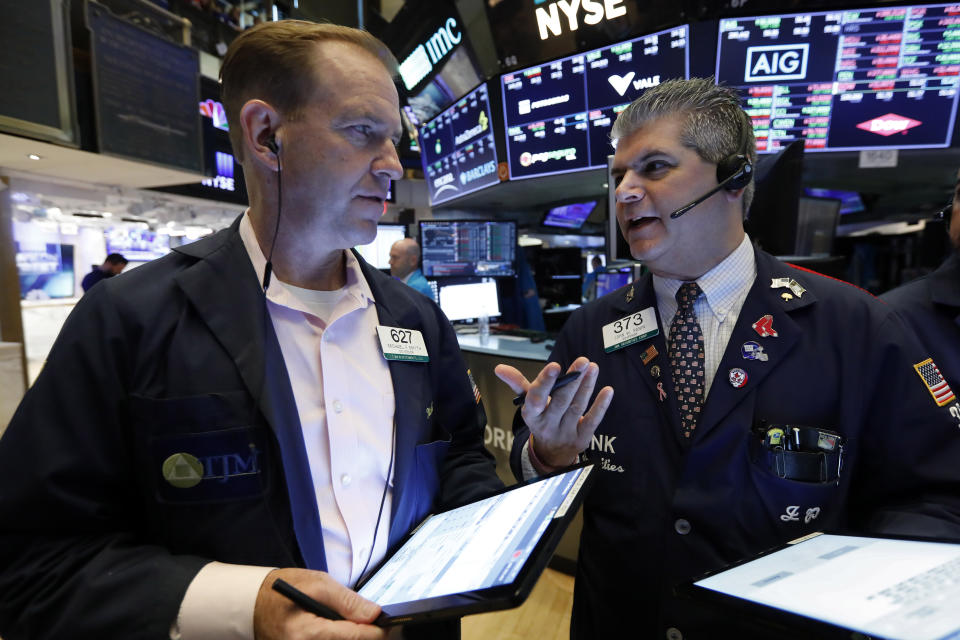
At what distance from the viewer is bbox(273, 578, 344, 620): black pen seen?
2.02 ft

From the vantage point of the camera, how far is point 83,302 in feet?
2.64

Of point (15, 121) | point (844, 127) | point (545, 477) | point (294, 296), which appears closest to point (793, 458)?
point (545, 477)

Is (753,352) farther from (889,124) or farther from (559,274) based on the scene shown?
(559,274)

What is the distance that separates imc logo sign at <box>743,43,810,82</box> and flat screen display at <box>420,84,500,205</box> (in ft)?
6.22

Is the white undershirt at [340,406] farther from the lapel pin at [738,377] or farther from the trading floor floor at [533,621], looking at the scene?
the trading floor floor at [533,621]

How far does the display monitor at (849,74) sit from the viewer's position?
272 cm

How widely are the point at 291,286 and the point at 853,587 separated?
1020mm

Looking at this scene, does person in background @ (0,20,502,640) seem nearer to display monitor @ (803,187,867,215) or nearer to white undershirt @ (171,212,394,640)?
white undershirt @ (171,212,394,640)

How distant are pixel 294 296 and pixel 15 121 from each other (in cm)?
240

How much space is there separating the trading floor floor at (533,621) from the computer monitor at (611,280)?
7.39ft

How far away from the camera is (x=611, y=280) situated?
3.95 m

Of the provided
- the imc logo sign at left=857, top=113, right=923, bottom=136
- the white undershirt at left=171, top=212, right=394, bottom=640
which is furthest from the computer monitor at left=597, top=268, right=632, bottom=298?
the white undershirt at left=171, top=212, right=394, bottom=640

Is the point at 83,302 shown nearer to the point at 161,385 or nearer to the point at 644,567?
the point at 161,385

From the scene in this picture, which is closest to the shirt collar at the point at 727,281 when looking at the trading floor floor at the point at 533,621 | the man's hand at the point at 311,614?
the man's hand at the point at 311,614
